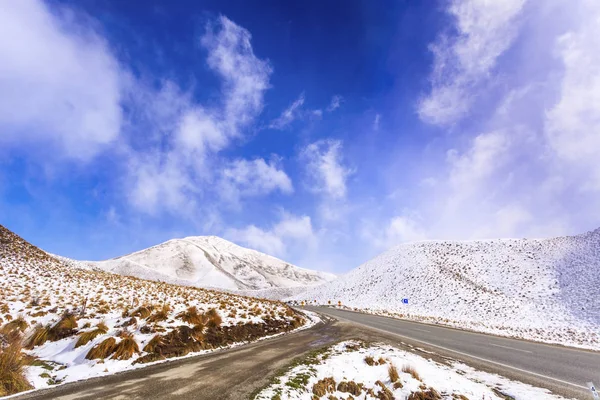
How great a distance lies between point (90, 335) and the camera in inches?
410

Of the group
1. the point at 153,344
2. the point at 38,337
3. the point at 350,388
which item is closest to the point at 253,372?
the point at 350,388

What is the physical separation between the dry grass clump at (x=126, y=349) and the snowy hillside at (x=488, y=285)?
28888mm

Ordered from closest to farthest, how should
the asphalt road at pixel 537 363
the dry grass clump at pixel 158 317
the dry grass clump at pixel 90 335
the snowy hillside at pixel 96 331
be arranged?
the snowy hillside at pixel 96 331
the asphalt road at pixel 537 363
the dry grass clump at pixel 90 335
the dry grass clump at pixel 158 317

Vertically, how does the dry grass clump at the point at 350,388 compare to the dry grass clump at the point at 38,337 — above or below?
below

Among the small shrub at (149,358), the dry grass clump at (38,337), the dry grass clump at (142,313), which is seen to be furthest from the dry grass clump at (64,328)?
the small shrub at (149,358)

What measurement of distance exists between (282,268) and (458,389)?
629ft

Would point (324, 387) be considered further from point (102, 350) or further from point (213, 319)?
point (213, 319)

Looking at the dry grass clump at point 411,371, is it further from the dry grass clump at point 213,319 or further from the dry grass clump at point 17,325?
the dry grass clump at point 17,325

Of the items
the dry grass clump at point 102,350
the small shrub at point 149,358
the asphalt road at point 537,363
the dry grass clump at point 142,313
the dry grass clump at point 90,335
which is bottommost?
the asphalt road at point 537,363

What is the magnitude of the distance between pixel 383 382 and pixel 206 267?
14583 centimetres

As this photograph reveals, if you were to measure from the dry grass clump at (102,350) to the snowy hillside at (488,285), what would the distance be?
1163 inches

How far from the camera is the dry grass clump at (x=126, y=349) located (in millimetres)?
8945

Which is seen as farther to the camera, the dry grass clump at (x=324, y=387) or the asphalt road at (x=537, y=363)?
the asphalt road at (x=537, y=363)

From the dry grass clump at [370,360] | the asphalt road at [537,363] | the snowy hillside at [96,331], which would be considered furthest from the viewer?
the dry grass clump at [370,360]
